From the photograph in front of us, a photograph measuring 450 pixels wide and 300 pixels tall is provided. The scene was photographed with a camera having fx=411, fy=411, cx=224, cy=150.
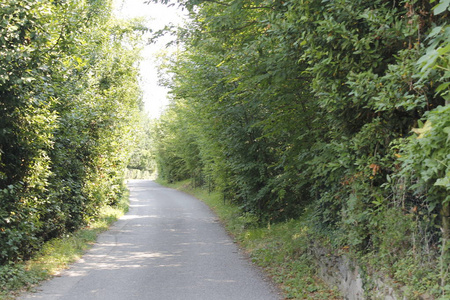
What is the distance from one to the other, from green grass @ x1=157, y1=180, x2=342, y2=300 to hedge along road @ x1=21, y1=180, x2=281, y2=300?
30 cm

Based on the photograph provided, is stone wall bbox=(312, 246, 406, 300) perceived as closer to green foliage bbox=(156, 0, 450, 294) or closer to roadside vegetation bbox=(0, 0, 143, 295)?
green foliage bbox=(156, 0, 450, 294)

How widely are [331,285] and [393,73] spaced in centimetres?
423

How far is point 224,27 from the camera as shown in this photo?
852 cm

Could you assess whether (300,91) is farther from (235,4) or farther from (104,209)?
(104,209)

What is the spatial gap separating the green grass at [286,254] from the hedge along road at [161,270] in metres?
0.30

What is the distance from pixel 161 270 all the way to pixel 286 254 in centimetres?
287

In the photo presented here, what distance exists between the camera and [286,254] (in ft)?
31.2

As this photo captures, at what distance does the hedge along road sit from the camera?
289 inches

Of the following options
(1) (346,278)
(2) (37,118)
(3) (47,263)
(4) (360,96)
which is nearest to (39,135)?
(2) (37,118)

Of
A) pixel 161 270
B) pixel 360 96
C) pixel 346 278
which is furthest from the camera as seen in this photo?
pixel 161 270

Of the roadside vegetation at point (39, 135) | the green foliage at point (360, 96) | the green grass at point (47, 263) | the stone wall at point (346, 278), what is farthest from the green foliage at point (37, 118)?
the stone wall at point (346, 278)

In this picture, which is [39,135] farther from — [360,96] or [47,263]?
[360,96]

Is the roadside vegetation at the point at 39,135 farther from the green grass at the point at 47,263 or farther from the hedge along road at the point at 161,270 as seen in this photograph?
the hedge along road at the point at 161,270

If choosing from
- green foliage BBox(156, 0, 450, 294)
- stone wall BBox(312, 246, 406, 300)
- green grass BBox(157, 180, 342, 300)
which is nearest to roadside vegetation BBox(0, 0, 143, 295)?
green foliage BBox(156, 0, 450, 294)
